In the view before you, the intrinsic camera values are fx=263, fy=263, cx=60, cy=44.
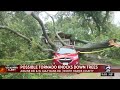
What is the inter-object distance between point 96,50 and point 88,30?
0.38 meters

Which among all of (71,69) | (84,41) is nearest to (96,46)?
(84,41)

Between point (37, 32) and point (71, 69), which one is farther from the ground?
point (37, 32)

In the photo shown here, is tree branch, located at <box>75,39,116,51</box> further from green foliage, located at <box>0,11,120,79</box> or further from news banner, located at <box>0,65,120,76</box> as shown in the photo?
news banner, located at <box>0,65,120,76</box>

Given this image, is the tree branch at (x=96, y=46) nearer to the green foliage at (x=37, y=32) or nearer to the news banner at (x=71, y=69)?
the green foliage at (x=37, y=32)

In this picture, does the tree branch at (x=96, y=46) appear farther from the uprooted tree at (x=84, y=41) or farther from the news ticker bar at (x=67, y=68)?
the news ticker bar at (x=67, y=68)

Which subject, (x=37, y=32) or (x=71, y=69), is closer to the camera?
(x=71, y=69)

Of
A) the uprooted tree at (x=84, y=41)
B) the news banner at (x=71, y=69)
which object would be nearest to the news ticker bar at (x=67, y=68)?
the news banner at (x=71, y=69)

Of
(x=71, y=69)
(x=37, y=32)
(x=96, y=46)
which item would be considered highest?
(x=37, y=32)

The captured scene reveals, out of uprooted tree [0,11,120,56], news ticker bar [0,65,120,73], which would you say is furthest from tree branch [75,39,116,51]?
news ticker bar [0,65,120,73]

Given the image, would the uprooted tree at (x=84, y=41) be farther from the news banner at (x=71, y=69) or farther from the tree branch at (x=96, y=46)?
the news banner at (x=71, y=69)

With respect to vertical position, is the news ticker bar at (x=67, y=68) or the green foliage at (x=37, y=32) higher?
the green foliage at (x=37, y=32)

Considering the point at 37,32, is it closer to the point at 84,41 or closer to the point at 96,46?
the point at 84,41
